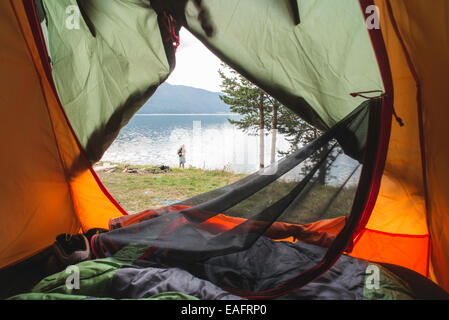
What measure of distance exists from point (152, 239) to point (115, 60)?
1.05m

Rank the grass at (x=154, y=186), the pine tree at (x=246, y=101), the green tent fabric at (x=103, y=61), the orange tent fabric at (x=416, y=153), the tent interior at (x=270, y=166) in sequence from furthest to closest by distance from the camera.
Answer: the pine tree at (x=246, y=101) → the grass at (x=154, y=186) → the green tent fabric at (x=103, y=61) → the tent interior at (x=270, y=166) → the orange tent fabric at (x=416, y=153)

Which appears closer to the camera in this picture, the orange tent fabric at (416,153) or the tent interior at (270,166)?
the orange tent fabric at (416,153)

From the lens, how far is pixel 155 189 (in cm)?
435

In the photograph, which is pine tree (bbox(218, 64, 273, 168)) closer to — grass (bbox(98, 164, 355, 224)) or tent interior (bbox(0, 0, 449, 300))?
grass (bbox(98, 164, 355, 224))

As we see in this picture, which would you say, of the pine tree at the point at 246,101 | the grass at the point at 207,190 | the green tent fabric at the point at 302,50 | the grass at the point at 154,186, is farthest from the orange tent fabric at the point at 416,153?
the pine tree at the point at 246,101

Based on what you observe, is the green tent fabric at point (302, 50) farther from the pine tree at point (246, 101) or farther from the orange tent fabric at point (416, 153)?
the pine tree at point (246, 101)

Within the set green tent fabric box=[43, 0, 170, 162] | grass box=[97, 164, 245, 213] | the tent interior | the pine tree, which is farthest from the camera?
the pine tree

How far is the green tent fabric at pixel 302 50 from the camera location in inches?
43.6

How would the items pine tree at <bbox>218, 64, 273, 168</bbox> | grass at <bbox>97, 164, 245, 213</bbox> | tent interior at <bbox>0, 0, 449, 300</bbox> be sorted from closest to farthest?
tent interior at <bbox>0, 0, 449, 300</bbox>, grass at <bbox>97, 164, 245, 213</bbox>, pine tree at <bbox>218, 64, 273, 168</bbox>

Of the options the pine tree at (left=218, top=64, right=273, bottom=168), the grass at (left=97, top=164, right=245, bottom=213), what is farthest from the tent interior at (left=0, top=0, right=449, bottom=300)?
the pine tree at (left=218, top=64, right=273, bottom=168)

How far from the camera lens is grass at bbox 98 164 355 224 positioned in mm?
1104

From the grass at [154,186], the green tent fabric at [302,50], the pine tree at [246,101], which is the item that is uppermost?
the pine tree at [246,101]

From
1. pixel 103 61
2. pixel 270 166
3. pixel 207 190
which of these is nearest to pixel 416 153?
pixel 270 166

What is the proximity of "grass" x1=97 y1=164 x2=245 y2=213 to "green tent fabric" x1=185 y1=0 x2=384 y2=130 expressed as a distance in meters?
2.49
